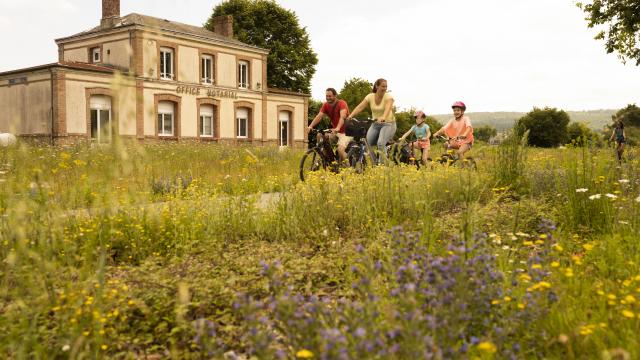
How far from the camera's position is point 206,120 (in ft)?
108

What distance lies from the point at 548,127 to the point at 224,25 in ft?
91.5

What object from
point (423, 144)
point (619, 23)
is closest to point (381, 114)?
point (423, 144)

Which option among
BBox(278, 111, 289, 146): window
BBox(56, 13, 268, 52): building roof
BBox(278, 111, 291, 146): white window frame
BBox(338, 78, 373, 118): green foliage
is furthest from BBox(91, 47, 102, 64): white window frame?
BBox(338, 78, 373, 118): green foliage

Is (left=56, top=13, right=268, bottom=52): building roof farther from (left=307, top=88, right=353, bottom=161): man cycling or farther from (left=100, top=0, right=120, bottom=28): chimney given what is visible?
(left=307, top=88, right=353, bottom=161): man cycling

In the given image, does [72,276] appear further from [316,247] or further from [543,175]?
[543,175]

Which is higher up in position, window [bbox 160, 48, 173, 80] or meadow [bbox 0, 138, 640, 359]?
window [bbox 160, 48, 173, 80]

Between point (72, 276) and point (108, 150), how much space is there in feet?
4.76

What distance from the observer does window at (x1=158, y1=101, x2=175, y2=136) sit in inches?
1193

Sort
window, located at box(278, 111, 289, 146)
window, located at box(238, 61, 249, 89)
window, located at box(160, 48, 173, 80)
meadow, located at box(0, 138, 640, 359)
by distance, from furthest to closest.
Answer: window, located at box(278, 111, 289, 146) → window, located at box(238, 61, 249, 89) → window, located at box(160, 48, 173, 80) → meadow, located at box(0, 138, 640, 359)

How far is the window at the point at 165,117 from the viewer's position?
30.3 m

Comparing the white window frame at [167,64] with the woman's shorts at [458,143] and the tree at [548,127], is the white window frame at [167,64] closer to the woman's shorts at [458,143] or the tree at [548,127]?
the woman's shorts at [458,143]

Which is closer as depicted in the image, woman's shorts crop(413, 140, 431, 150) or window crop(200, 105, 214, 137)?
woman's shorts crop(413, 140, 431, 150)

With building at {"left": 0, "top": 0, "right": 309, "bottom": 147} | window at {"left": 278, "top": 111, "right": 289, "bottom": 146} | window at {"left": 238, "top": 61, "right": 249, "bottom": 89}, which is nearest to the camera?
building at {"left": 0, "top": 0, "right": 309, "bottom": 147}

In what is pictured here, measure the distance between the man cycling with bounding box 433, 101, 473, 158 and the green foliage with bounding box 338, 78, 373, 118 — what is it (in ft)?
117
